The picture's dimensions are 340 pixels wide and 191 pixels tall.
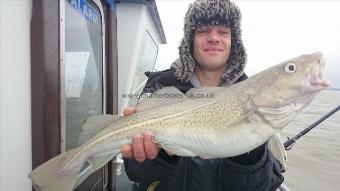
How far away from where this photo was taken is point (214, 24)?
11.5ft

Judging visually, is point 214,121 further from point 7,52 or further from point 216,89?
point 7,52

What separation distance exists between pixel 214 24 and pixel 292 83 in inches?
52.5

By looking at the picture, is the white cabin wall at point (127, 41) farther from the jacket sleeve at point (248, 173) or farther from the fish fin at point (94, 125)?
the jacket sleeve at point (248, 173)

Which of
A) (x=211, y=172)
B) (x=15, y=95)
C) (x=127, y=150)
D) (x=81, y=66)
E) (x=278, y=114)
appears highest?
(x=81, y=66)

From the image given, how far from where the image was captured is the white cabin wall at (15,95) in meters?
2.19

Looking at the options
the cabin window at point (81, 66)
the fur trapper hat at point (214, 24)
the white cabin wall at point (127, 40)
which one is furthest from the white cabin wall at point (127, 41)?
the fur trapper hat at point (214, 24)

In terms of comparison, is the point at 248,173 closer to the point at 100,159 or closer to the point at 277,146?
the point at 277,146

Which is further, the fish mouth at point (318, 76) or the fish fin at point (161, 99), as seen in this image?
the fish fin at point (161, 99)

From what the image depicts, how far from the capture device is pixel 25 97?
2455 mm

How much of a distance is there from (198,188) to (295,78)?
4.31 ft

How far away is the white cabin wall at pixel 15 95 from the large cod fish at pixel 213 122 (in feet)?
0.55

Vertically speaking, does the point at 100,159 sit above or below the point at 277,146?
below

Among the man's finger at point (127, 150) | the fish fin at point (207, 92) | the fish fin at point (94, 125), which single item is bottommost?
the man's finger at point (127, 150)

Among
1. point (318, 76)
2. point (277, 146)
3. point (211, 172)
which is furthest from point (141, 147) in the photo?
point (318, 76)
